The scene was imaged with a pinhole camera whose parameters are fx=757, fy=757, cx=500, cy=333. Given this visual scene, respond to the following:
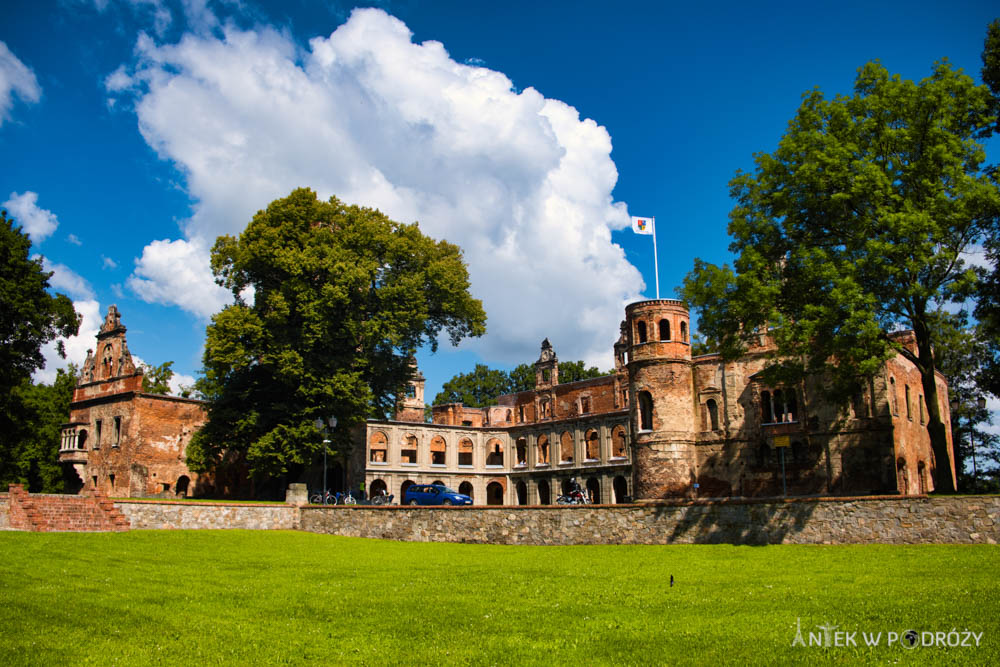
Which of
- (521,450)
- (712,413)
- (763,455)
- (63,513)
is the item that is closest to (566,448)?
(521,450)

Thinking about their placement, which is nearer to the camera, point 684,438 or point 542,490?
point 684,438

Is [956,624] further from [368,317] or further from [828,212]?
[368,317]

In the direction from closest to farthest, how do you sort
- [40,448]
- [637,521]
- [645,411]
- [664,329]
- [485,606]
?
[485,606] → [637,521] → [645,411] → [664,329] → [40,448]

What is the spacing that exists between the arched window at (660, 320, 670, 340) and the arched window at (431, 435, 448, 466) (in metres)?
28.2

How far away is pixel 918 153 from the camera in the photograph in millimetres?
23297

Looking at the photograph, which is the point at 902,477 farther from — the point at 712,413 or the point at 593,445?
the point at 593,445

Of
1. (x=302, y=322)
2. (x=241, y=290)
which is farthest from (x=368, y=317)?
(x=241, y=290)

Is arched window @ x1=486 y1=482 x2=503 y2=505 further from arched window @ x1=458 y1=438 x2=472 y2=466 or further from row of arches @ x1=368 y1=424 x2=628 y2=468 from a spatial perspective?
arched window @ x1=458 y1=438 x2=472 y2=466

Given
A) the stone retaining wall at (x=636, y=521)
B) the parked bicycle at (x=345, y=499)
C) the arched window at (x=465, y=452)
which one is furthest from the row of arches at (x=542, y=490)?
the stone retaining wall at (x=636, y=521)

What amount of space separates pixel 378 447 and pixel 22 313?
25.4m

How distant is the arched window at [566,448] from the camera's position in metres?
54.2

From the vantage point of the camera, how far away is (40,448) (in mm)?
46469

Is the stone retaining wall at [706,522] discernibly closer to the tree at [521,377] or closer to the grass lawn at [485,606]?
the grass lawn at [485,606]

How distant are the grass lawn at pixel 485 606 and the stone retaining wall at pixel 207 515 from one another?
Result: 764cm
